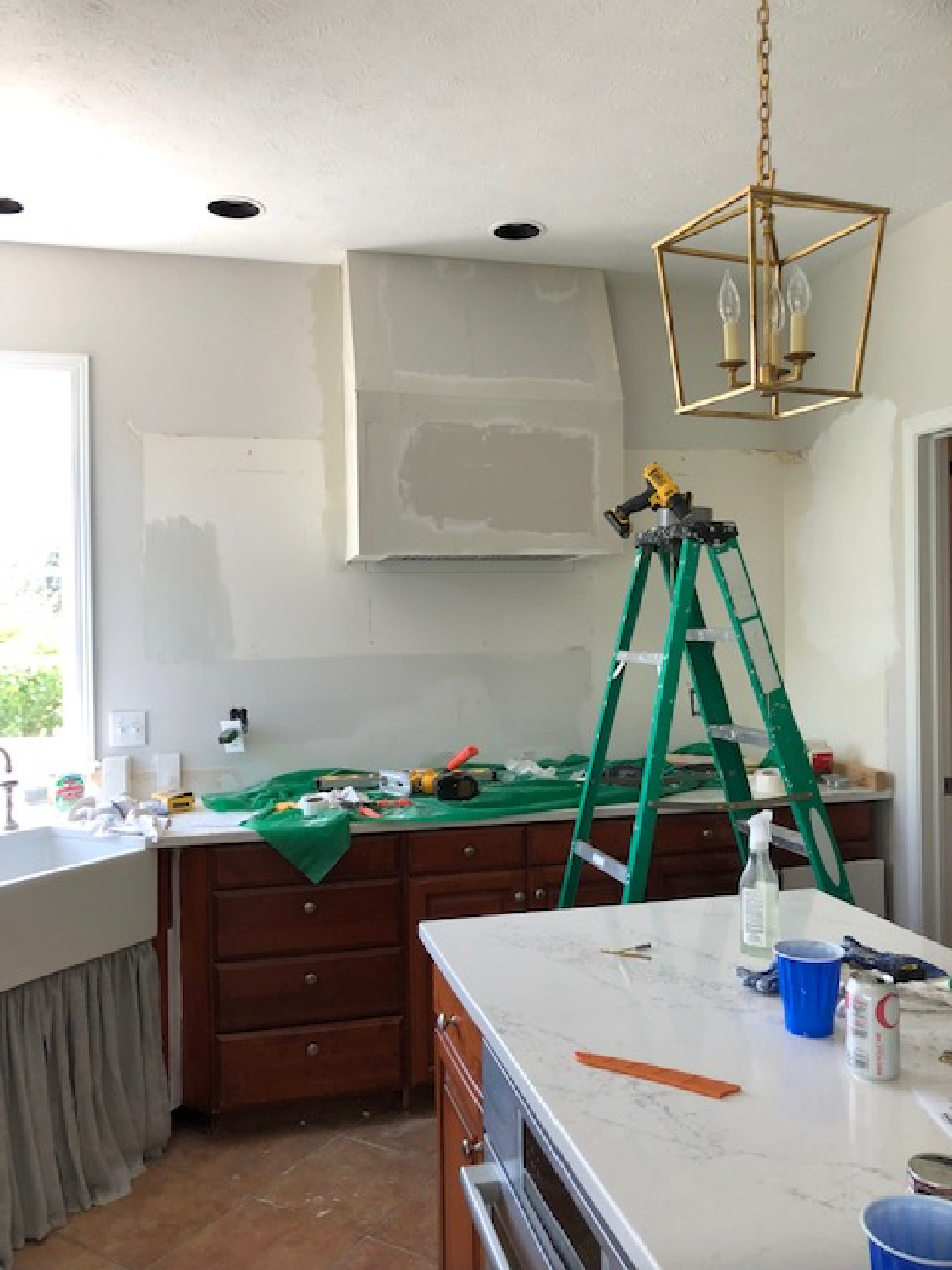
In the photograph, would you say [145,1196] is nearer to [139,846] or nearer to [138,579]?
[139,846]

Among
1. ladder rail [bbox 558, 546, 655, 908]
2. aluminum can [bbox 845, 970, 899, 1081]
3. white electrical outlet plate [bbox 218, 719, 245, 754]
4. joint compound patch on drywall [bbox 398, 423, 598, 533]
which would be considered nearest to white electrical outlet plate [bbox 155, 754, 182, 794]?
white electrical outlet plate [bbox 218, 719, 245, 754]

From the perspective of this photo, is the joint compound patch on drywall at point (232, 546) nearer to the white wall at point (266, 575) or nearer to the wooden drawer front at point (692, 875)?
the white wall at point (266, 575)

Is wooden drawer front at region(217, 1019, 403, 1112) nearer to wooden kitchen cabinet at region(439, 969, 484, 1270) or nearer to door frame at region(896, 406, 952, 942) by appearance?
wooden kitchen cabinet at region(439, 969, 484, 1270)

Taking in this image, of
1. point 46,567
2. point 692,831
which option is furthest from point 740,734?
point 46,567

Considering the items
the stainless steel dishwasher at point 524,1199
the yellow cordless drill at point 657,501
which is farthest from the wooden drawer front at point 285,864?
the stainless steel dishwasher at point 524,1199

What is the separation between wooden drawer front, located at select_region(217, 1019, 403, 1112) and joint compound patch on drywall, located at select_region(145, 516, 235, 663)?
1.29m

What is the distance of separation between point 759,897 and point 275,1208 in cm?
178

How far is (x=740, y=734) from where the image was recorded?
8.81 feet

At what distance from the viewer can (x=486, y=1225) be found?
54.7 inches

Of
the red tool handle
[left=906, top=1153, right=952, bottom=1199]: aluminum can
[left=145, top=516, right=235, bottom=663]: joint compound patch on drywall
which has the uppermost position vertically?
[left=145, top=516, right=235, bottom=663]: joint compound patch on drywall

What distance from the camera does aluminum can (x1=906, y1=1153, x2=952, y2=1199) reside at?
946 millimetres

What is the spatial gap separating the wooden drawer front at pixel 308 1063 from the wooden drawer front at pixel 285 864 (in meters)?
0.45

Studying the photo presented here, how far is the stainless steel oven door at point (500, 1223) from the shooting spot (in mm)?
1302

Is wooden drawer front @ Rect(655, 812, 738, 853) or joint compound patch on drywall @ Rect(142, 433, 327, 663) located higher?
joint compound patch on drywall @ Rect(142, 433, 327, 663)
